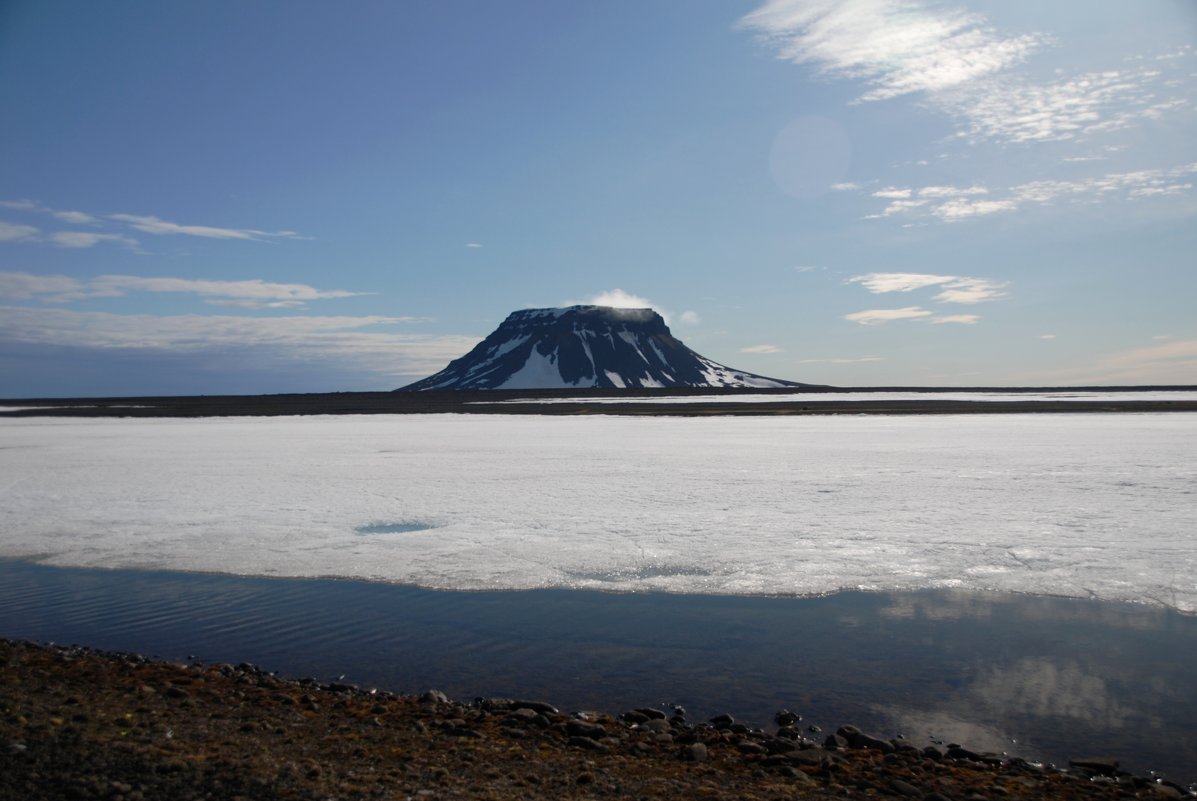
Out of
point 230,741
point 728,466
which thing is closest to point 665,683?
point 230,741

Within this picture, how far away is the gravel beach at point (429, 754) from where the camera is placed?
4.91 m

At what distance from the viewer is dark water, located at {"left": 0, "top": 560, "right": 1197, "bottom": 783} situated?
6422 millimetres

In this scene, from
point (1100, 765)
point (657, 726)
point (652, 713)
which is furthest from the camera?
Result: point (652, 713)

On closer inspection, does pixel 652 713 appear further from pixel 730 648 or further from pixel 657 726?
pixel 730 648

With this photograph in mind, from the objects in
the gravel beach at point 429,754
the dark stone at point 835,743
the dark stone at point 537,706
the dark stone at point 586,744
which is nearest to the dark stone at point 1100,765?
the gravel beach at point 429,754

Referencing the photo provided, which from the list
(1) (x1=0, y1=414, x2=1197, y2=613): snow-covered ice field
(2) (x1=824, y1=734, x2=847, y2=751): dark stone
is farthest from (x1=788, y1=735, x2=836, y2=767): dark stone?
(1) (x1=0, y1=414, x2=1197, y2=613): snow-covered ice field

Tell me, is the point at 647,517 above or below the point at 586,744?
above

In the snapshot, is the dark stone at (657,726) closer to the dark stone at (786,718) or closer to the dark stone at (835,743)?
the dark stone at (786,718)

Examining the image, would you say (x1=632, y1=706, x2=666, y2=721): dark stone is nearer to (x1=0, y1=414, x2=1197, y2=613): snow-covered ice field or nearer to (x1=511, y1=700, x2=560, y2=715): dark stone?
(x1=511, y1=700, x2=560, y2=715): dark stone

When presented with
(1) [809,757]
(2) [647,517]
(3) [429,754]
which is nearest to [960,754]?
(1) [809,757]

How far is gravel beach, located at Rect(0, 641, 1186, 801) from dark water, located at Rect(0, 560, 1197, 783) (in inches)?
16.3

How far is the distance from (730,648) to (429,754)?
12.3ft

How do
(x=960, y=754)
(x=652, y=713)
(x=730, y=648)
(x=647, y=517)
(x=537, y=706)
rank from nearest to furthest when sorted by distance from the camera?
(x=960, y=754) < (x=652, y=713) < (x=537, y=706) < (x=730, y=648) < (x=647, y=517)

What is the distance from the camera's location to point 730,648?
8.12m
